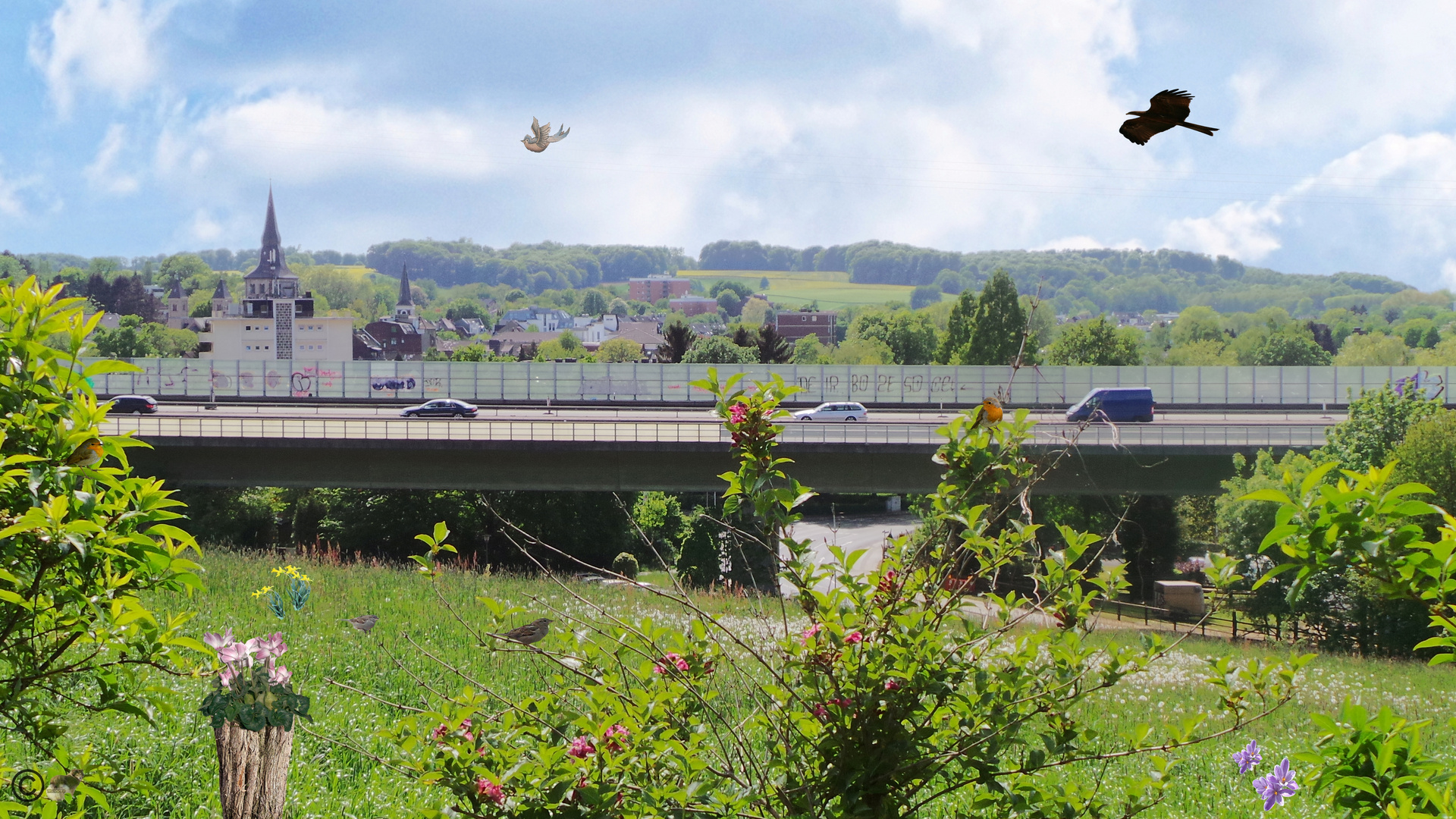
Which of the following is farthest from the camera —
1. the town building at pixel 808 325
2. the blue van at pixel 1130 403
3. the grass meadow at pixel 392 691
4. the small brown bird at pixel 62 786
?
the town building at pixel 808 325

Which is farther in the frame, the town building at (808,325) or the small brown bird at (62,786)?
the town building at (808,325)

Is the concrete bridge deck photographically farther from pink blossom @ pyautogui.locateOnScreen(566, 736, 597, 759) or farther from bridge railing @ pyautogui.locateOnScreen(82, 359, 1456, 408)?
pink blossom @ pyautogui.locateOnScreen(566, 736, 597, 759)

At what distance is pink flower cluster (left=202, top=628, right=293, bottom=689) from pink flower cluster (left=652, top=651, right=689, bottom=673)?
5.04ft

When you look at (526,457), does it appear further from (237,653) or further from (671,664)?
(671,664)

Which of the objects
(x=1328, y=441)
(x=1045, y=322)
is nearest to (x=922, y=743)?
(x=1328, y=441)

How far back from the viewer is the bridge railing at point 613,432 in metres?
28.0

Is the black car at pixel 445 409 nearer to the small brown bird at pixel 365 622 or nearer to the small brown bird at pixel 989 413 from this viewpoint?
the small brown bird at pixel 365 622

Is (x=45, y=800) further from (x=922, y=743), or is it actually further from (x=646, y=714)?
(x=922, y=743)

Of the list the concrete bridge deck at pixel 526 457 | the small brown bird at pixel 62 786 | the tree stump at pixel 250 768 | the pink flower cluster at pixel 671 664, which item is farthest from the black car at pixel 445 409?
the small brown bird at pixel 62 786

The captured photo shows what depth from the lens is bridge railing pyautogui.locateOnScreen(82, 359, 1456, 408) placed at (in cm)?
5091

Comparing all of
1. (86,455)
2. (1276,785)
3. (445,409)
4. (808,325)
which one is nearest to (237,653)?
(86,455)

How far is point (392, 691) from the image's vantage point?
9.27 meters

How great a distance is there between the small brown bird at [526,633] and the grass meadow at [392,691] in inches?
3.7

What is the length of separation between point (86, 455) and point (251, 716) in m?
1.46
